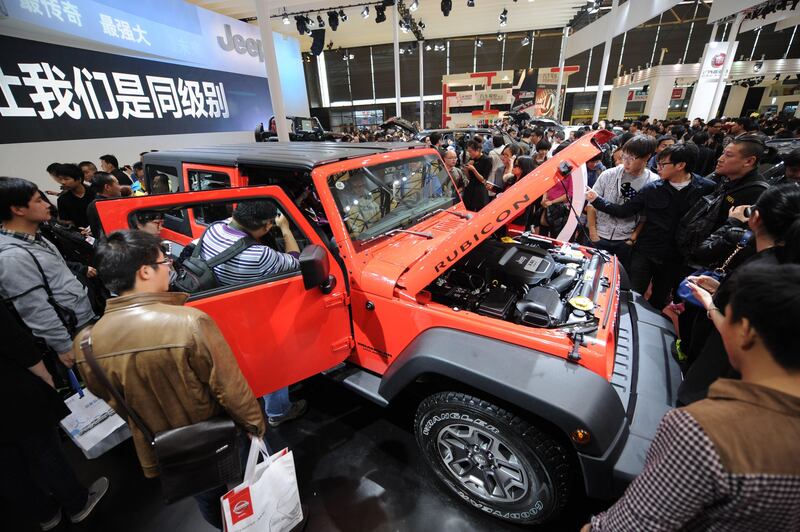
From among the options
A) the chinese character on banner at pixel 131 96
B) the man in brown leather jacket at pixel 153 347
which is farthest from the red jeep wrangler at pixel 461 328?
the chinese character on banner at pixel 131 96

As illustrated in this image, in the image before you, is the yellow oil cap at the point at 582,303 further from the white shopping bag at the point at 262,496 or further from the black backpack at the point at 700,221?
the white shopping bag at the point at 262,496

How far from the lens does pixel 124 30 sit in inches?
260

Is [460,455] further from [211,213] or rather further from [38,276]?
[211,213]

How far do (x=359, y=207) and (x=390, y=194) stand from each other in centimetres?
35

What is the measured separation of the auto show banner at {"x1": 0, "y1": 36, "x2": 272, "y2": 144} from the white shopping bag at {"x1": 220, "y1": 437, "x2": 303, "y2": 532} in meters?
7.00

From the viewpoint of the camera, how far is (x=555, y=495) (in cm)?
155

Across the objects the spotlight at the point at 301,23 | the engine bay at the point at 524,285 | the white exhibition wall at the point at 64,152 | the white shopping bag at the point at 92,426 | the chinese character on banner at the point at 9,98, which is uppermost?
the spotlight at the point at 301,23

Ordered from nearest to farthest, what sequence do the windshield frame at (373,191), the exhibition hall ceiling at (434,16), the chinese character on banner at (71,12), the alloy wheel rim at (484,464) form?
the alloy wheel rim at (484,464) → the windshield frame at (373,191) → the chinese character on banner at (71,12) → the exhibition hall ceiling at (434,16)

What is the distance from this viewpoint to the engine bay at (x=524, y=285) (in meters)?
1.79

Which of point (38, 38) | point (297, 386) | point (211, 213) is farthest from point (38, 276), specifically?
point (38, 38)

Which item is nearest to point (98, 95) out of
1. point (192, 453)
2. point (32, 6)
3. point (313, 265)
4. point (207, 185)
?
point (32, 6)

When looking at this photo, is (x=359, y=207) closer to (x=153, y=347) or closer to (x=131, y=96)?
(x=153, y=347)

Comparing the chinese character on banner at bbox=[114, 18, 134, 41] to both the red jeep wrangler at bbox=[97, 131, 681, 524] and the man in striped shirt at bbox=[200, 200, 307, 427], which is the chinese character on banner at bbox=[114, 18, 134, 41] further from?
the man in striped shirt at bbox=[200, 200, 307, 427]

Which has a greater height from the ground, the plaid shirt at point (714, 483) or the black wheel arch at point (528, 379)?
the plaid shirt at point (714, 483)
